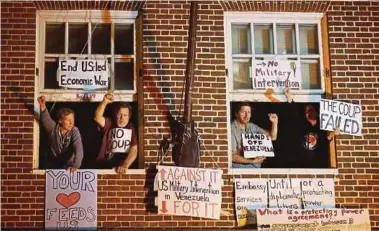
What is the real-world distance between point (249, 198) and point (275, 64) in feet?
6.16

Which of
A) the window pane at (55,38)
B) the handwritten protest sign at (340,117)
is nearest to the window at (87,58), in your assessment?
the window pane at (55,38)

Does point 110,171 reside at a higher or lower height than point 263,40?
lower

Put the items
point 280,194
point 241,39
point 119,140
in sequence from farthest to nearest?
point 241,39 < point 119,140 < point 280,194

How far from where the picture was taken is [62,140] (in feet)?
24.6

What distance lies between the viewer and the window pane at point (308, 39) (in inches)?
315

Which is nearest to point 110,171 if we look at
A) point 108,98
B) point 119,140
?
point 119,140

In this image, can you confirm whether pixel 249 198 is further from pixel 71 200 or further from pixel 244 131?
pixel 71 200

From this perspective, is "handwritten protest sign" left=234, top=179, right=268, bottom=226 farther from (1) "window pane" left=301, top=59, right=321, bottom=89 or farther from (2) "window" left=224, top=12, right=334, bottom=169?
(1) "window pane" left=301, top=59, right=321, bottom=89

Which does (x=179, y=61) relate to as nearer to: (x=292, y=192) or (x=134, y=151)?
(x=134, y=151)

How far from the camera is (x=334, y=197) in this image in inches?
294

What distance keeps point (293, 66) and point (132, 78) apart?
7.27ft

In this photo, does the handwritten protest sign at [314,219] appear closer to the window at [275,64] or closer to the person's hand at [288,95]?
the window at [275,64]

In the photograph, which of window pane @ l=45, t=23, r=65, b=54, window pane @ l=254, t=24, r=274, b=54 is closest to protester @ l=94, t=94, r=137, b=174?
window pane @ l=45, t=23, r=65, b=54

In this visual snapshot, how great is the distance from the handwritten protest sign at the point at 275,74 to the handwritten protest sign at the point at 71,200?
2.55 metres
